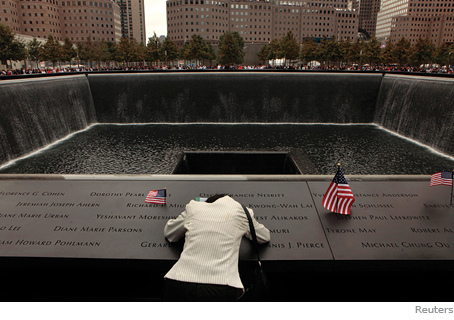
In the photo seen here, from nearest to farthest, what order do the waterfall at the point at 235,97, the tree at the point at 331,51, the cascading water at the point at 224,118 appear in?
the cascading water at the point at 224,118, the waterfall at the point at 235,97, the tree at the point at 331,51

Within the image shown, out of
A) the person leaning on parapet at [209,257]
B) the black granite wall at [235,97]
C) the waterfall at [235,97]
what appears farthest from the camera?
the waterfall at [235,97]

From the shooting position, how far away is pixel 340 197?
11.4 ft

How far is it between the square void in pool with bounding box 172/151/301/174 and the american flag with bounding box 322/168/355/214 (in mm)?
5330

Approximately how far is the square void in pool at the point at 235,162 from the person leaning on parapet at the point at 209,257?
20.5 ft

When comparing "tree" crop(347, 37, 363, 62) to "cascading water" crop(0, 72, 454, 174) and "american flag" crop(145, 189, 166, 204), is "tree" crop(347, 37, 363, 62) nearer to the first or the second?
"cascading water" crop(0, 72, 454, 174)

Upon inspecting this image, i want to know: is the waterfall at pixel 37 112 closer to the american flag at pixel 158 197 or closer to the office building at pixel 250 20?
the american flag at pixel 158 197

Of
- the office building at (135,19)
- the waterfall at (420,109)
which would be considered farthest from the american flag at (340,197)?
the office building at (135,19)

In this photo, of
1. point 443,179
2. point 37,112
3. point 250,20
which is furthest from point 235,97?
point 250,20

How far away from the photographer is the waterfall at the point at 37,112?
36.7ft

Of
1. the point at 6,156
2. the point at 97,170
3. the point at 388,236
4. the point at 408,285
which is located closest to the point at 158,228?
the point at 388,236

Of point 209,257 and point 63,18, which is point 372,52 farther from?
point 63,18

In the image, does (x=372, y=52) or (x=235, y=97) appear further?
(x=372, y=52)

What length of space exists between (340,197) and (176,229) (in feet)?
5.66

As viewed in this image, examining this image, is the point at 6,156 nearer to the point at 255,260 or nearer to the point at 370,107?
the point at 255,260
